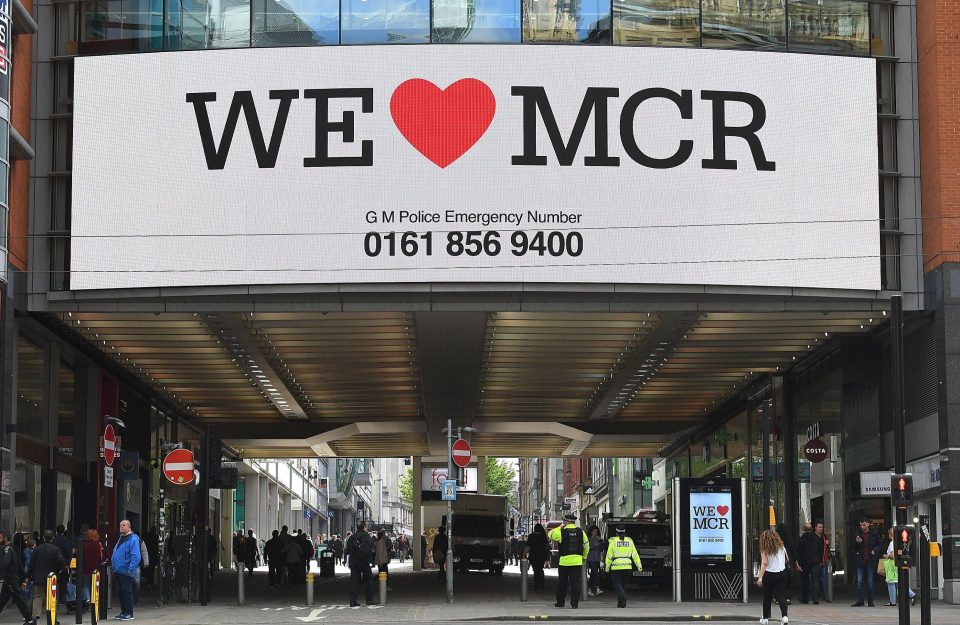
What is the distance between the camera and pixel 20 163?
29.4 meters

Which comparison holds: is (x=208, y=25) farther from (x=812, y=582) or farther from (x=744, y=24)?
(x=812, y=582)

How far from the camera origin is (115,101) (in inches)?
1174

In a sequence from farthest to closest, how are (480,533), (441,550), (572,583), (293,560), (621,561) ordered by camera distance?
1. (480,533)
2. (441,550)
3. (293,560)
4. (621,561)
5. (572,583)

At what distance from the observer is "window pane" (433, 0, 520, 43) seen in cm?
2992

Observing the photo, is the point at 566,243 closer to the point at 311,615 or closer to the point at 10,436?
the point at 311,615

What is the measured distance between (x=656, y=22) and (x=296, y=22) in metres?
7.60

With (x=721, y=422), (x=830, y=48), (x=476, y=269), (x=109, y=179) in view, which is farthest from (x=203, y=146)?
(x=721, y=422)

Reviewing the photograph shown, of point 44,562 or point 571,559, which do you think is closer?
point 44,562

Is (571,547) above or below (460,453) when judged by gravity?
below

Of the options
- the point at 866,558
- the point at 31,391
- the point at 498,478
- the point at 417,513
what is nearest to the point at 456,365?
the point at 31,391

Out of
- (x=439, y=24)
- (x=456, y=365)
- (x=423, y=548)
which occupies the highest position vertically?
(x=439, y=24)

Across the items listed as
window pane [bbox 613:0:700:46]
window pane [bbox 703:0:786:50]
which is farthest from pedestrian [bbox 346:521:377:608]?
window pane [bbox 703:0:786:50]

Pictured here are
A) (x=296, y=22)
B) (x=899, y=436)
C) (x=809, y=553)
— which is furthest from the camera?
(x=296, y=22)

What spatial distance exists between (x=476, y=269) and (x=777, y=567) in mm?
10306
